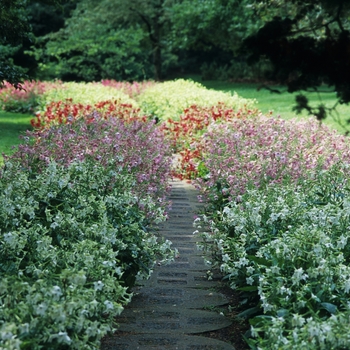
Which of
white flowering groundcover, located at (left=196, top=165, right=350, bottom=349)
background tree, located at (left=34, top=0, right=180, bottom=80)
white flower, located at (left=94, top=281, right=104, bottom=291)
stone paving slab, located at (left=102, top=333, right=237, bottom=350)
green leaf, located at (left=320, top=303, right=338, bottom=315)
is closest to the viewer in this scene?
white flowering groundcover, located at (left=196, top=165, right=350, bottom=349)

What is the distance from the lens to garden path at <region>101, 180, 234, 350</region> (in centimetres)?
436

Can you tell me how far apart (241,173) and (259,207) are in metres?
1.96

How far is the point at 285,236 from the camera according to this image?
4.47 m

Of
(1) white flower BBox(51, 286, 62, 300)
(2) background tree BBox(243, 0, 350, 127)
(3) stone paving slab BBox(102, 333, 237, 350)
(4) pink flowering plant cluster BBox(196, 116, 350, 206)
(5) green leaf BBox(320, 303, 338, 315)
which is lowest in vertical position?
(3) stone paving slab BBox(102, 333, 237, 350)

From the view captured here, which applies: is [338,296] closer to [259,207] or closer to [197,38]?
[259,207]

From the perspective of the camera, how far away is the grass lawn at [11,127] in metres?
14.6

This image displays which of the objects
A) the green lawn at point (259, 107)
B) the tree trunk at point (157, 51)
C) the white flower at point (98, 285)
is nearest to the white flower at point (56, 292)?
the white flower at point (98, 285)

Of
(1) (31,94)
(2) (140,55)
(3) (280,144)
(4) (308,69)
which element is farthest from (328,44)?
(2) (140,55)

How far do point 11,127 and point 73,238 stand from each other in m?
14.0

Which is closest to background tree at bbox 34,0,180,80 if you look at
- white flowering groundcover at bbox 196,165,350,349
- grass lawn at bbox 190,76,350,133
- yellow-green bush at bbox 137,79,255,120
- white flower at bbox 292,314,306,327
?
grass lawn at bbox 190,76,350,133

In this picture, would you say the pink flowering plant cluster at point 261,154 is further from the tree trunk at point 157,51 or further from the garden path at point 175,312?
the tree trunk at point 157,51

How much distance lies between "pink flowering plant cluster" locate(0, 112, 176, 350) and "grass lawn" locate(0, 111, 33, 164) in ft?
20.8

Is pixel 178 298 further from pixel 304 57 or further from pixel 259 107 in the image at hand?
pixel 259 107

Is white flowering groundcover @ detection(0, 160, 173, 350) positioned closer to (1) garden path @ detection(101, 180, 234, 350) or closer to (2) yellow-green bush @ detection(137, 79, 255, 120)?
(1) garden path @ detection(101, 180, 234, 350)
